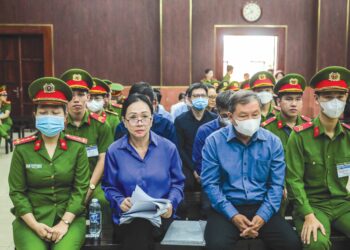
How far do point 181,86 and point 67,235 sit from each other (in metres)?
8.04

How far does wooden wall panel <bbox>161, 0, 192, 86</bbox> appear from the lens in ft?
32.7

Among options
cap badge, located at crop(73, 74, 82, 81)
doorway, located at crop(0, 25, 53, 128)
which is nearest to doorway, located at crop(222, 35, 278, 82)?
doorway, located at crop(0, 25, 53, 128)

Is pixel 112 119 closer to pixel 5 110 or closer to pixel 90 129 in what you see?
pixel 90 129

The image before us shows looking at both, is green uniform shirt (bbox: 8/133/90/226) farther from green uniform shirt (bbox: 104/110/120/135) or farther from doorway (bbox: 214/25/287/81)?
doorway (bbox: 214/25/287/81)

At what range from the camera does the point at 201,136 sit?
3.55 m

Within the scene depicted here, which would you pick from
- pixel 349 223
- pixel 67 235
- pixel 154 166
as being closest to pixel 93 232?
pixel 67 235

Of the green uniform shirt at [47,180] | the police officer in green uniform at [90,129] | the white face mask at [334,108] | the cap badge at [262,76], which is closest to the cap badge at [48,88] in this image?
the green uniform shirt at [47,180]

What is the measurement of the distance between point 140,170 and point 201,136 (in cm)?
123

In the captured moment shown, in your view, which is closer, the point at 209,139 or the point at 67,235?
the point at 67,235

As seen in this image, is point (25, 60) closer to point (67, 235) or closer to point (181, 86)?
point (181, 86)

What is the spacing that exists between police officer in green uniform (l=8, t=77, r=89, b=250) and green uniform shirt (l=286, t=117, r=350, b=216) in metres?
1.33

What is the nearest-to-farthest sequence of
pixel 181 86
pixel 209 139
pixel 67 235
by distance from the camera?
pixel 67 235
pixel 209 139
pixel 181 86

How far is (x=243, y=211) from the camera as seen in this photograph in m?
2.41

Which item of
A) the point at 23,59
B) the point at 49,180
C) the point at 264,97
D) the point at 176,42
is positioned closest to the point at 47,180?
the point at 49,180
